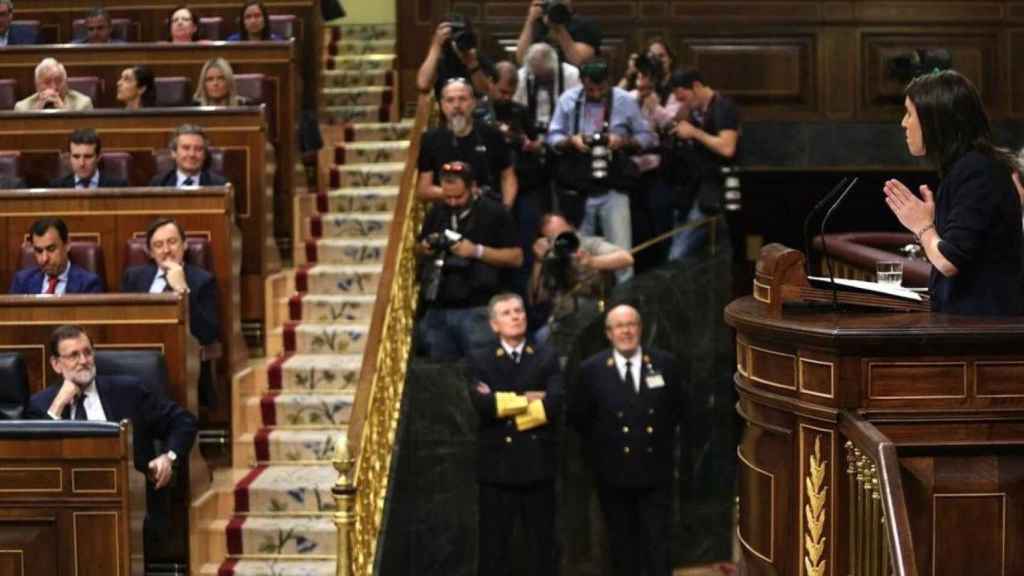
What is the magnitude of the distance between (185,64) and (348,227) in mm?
1176

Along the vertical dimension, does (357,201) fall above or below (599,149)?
below

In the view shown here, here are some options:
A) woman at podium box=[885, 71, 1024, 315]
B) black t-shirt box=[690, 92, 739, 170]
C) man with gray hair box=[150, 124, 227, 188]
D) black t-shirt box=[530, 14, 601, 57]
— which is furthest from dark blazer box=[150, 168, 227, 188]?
woman at podium box=[885, 71, 1024, 315]

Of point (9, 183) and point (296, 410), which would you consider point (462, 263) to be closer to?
point (296, 410)

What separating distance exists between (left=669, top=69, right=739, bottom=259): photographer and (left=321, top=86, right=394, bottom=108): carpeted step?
7.10ft

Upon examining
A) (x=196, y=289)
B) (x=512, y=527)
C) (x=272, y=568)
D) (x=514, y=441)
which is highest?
(x=196, y=289)

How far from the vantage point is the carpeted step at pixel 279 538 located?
641cm

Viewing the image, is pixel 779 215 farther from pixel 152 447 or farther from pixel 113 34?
pixel 152 447

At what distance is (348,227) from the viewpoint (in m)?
8.20

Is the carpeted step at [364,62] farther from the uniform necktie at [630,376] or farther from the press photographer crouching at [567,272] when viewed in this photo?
the uniform necktie at [630,376]

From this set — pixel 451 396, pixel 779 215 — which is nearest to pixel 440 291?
pixel 451 396

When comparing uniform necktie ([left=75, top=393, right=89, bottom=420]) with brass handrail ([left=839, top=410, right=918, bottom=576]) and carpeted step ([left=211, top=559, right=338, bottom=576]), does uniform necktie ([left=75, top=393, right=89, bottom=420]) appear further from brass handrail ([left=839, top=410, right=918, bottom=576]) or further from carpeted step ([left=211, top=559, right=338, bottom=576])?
brass handrail ([left=839, top=410, right=918, bottom=576])

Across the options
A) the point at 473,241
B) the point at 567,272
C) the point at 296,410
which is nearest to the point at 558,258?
the point at 567,272

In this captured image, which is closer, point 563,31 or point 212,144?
point 212,144

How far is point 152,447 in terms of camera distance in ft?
19.1
